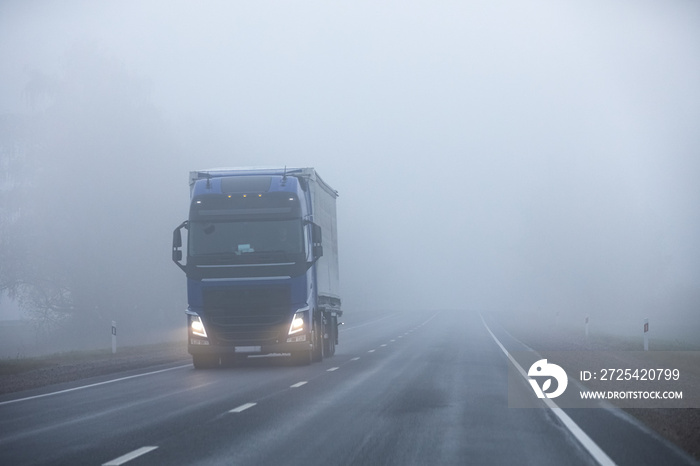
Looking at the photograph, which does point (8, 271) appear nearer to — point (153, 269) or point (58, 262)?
point (58, 262)

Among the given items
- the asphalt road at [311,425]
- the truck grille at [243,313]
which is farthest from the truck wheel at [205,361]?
the asphalt road at [311,425]

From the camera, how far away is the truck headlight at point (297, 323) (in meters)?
22.5

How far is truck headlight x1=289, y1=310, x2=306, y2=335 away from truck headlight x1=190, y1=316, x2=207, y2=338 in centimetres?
193

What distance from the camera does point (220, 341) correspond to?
22.3 metres

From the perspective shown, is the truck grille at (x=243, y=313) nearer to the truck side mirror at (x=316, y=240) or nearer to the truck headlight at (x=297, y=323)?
the truck headlight at (x=297, y=323)

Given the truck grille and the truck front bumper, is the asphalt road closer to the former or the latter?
the truck front bumper

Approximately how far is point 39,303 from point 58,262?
88.6 inches

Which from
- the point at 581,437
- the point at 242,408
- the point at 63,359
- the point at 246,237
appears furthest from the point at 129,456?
the point at 63,359

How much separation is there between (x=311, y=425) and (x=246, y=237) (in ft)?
36.3

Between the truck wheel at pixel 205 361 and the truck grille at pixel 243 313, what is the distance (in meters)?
1.25

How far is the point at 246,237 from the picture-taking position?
22719mm

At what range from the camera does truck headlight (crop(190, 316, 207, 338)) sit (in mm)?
22344

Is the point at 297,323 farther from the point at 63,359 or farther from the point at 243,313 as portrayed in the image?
the point at 63,359

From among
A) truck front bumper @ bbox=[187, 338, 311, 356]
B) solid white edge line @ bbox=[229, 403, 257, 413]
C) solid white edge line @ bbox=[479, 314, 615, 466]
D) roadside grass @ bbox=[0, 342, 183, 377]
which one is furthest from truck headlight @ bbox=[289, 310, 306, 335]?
solid white edge line @ bbox=[479, 314, 615, 466]
